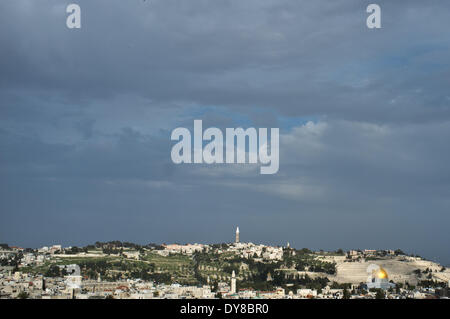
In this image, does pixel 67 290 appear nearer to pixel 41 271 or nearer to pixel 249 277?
pixel 41 271

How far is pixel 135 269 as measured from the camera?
365ft

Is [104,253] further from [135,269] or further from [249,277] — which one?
[249,277]

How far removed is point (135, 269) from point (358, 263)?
1779 inches

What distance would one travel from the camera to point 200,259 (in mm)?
131750

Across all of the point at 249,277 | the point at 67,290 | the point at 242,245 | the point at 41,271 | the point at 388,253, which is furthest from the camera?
the point at 242,245
